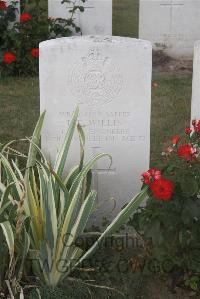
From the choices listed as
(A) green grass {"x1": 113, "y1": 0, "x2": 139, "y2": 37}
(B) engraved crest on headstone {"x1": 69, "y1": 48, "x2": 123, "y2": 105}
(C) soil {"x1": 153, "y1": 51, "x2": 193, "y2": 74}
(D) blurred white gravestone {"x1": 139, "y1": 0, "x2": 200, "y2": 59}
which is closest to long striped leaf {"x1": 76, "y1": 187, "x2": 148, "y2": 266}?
(B) engraved crest on headstone {"x1": 69, "y1": 48, "x2": 123, "y2": 105}

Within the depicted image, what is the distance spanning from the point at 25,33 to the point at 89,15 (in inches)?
34.6

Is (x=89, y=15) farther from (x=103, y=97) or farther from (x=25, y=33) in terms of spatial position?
(x=103, y=97)

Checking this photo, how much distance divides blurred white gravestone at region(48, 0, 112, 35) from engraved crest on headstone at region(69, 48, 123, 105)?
408 cm

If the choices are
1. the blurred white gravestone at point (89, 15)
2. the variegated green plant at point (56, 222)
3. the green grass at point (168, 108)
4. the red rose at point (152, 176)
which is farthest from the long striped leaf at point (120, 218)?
the blurred white gravestone at point (89, 15)

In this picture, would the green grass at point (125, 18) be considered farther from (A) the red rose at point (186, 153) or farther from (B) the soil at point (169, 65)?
(A) the red rose at point (186, 153)

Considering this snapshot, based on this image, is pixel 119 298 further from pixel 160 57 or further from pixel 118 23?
pixel 118 23

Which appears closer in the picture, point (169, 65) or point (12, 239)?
point (12, 239)

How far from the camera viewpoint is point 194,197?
3.18 meters

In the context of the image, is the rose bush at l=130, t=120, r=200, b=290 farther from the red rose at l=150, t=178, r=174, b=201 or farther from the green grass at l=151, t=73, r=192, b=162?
the green grass at l=151, t=73, r=192, b=162

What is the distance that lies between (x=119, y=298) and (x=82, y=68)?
1356mm

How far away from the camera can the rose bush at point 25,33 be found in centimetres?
723

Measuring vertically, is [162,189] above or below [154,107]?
above

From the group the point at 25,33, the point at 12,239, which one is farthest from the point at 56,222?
the point at 25,33

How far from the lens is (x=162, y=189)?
295 centimetres
